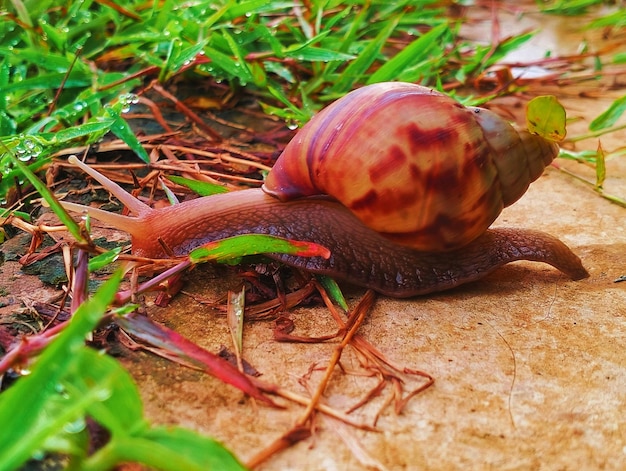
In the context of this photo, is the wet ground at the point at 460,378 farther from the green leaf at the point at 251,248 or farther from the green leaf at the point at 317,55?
the green leaf at the point at 317,55

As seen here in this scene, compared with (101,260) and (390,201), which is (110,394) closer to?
(101,260)

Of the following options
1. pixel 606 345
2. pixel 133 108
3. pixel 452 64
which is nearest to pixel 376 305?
pixel 606 345

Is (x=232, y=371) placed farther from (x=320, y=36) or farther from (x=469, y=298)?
(x=320, y=36)

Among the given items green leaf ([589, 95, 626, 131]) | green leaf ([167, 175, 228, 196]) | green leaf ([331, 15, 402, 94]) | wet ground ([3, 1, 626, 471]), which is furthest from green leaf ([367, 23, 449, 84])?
wet ground ([3, 1, 626, 471])

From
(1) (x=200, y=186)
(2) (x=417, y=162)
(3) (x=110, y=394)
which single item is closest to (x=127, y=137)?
(1) (x=200, y=186)

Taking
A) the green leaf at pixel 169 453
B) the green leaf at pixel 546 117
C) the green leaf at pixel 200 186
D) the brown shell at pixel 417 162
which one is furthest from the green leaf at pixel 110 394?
the green leaf at pixel 546 117

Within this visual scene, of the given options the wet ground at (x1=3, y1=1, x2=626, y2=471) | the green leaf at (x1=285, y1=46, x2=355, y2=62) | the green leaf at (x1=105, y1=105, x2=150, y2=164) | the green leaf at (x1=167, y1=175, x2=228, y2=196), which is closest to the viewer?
the wet ground at (x1=3, y1=1, x2=626, y2=471)

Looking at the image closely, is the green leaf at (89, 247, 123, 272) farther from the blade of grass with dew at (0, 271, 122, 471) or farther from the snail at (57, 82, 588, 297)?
the blade of grass with dew at (0, 271, 122, 471)
